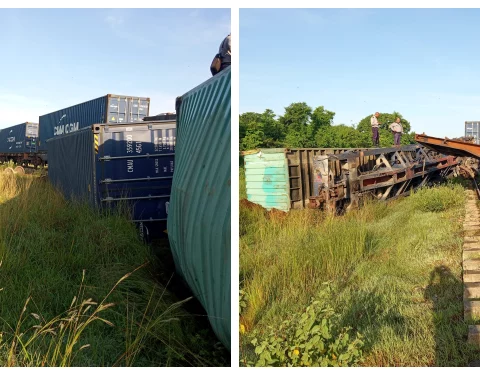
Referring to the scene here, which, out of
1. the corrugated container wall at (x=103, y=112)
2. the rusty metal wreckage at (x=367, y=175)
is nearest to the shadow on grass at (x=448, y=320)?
the rusty metal wreckage at (x=367, y=175)

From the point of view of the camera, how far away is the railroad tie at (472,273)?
129 inches

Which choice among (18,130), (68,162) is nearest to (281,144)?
(68,162)

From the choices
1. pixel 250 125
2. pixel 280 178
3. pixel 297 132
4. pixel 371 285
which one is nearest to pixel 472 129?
pixel 297 132

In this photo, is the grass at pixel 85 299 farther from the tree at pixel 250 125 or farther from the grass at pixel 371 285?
the tree at pixel 250 125

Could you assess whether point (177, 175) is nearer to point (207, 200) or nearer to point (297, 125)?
point (207, 200)

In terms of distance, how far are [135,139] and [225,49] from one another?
13.1ft

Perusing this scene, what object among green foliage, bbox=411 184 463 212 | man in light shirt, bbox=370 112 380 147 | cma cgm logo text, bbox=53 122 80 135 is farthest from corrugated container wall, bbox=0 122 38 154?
green foliage, bbox=411 184 463 212

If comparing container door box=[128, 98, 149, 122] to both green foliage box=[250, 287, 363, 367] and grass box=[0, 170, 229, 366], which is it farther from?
green foliage box=[250, 287, 363, 367]

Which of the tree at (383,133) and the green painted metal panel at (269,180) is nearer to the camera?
the green painted metal panel at (269,180)

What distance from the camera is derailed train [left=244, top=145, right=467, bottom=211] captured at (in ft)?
26.6

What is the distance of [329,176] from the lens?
319 inches

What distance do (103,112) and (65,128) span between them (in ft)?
12.7

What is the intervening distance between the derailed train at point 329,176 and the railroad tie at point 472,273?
1808 millimetres

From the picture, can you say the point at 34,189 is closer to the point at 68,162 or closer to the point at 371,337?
the point at 68,162
